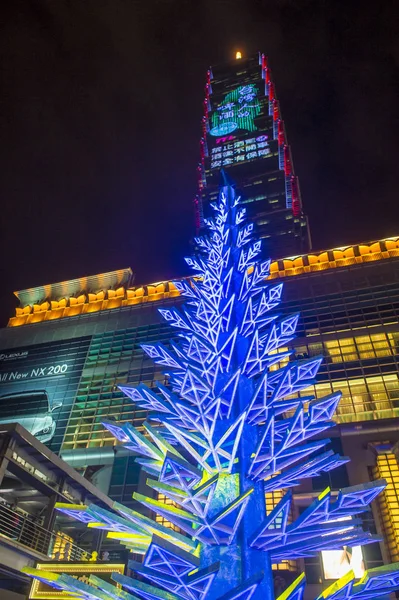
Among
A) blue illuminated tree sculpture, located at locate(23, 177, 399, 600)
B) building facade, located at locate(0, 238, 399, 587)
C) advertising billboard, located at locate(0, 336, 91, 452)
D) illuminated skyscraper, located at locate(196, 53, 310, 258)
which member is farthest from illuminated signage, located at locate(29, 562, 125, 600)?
illuminated skyscraper, located at locate(196, 53, 310, 258)

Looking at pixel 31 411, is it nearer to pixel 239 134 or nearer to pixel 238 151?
pixel 238 151

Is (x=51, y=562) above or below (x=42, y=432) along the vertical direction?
below

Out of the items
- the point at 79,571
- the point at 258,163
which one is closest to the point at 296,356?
the point at 79,571

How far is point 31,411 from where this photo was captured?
39.4 metres

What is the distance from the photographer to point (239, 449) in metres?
7.80

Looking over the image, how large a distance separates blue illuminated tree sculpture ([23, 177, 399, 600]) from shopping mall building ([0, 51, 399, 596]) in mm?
12999

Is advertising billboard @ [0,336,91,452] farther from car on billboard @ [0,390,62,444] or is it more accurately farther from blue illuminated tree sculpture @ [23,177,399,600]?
blue illuminated tree sculpture @ [23,177,399,600]

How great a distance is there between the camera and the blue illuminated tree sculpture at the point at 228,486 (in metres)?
5.99

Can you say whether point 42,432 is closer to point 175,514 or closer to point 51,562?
point 51,562

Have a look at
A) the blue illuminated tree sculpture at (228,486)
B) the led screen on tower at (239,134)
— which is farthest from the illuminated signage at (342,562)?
the led screen on tower at (239,134)

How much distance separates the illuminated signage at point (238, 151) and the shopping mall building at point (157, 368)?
4538 centimetres

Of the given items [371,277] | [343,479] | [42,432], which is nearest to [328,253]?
[371,277]

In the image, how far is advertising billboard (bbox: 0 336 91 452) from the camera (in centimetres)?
3822

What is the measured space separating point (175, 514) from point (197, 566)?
81 centimetres
